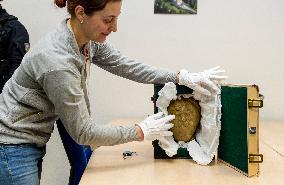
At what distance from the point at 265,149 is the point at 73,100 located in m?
0.92

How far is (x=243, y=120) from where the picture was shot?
124cm

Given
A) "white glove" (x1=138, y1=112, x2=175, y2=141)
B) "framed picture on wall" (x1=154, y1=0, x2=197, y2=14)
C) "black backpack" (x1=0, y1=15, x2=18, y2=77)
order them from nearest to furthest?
"white glove" (x1=138, y1=112, x2=175, y2=141)
"black backpack" (x1=0, y1=15, x2=18, y2=77)
"framed picture on wall" (x1=154, y1=0, x2=197, y2=14)

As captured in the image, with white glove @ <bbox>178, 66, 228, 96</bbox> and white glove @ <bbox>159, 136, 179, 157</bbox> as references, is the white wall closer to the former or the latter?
white glove @ <bbox>178, 66, 228, 96</bbox>

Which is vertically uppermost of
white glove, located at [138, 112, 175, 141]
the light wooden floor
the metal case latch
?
the metal case latch

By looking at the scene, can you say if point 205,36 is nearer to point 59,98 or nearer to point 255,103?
point 255,103

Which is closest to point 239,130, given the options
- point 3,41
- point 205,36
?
point 205,36

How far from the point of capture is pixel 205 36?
2.28 m

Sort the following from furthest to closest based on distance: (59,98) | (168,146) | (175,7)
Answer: (175,7)
(168,146)
(59,98)

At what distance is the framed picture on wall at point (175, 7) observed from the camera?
223 centimetres

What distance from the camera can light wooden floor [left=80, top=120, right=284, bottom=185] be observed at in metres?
1.19

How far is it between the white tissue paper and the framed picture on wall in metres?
0.94

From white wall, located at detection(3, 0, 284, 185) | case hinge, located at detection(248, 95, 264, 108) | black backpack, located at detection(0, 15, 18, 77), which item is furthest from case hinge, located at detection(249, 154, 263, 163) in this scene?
black backpack, located at detection(0, 15, 18, 77)

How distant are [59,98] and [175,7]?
1292mm

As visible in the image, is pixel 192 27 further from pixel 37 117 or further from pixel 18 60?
pixel 37 117
